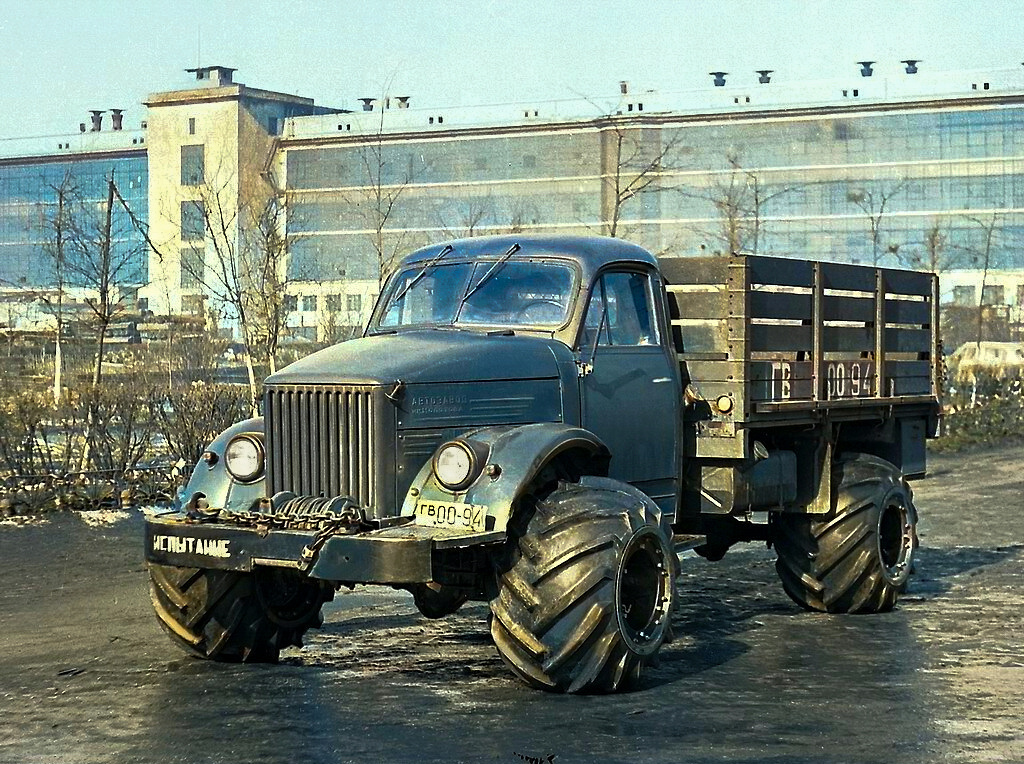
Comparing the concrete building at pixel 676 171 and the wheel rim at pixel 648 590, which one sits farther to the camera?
the concrete building at pixel 676 171

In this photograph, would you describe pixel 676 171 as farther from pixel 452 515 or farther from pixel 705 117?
pixel 452 515

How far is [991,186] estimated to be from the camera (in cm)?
10762

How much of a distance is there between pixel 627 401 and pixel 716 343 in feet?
3.23

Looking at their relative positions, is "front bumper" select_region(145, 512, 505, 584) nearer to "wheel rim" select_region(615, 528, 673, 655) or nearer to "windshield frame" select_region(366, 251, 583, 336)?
"wheel rim" select_region(615, 528, 673, 655)

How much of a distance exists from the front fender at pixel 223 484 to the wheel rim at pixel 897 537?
4.98m

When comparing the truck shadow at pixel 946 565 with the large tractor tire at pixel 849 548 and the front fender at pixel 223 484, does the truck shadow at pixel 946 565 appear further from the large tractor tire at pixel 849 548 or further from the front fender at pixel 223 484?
the front fender at pixel 223 484

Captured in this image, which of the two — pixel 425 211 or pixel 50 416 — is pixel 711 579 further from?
pixel 425 211

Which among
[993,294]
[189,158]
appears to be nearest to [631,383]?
[993,294]

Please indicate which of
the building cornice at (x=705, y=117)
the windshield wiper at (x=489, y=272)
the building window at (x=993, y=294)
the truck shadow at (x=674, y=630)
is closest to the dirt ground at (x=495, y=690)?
the truck shadow at (x=674, y=630)

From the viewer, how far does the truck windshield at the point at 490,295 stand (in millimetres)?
10766

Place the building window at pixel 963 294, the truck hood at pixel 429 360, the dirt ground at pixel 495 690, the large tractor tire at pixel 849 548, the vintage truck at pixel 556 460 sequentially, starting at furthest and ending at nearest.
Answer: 1. the building window at pixel 963 294
2. the large tractor tire at pixel 849 548
3. the truck hood at pixel 429 360
4. the vintage truck at pixel 556 460
5. the dirt ground at pixel 495 690

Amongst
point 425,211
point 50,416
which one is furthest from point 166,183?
point 50,416

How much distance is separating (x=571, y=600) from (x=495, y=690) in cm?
74

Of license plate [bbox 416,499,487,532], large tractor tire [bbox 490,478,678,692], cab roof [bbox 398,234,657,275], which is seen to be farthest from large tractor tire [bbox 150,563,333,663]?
cab roof [bbox 398,234,657,275]
